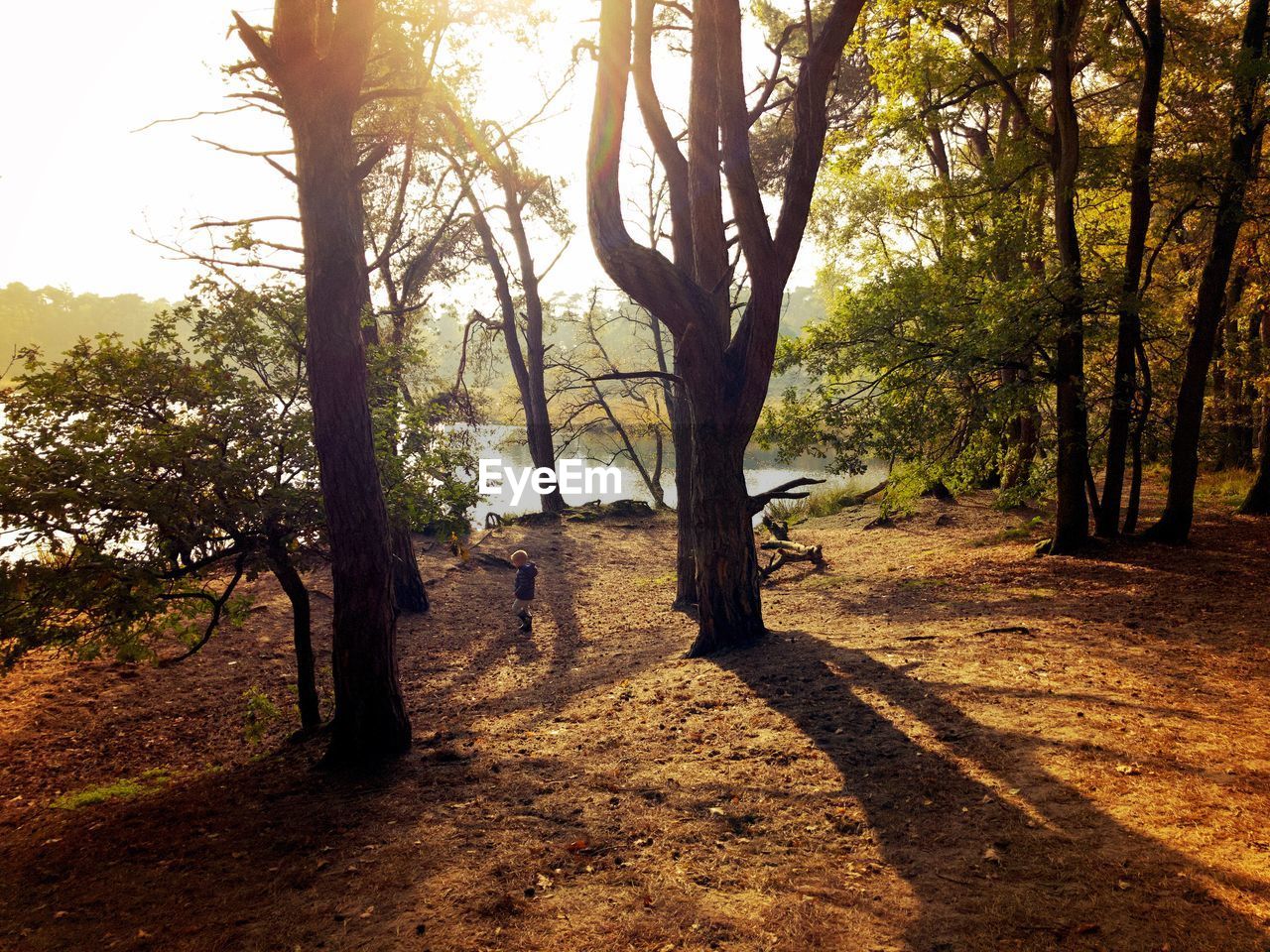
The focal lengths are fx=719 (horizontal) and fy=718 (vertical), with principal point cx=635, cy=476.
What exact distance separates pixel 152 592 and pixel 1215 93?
1554cm

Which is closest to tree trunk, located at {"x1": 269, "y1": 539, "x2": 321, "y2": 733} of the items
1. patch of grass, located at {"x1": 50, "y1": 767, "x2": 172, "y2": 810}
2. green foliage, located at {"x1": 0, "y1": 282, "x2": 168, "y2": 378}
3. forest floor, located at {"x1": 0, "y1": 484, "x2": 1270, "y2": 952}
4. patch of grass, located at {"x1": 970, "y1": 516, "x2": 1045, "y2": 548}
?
forest floor, located at {"x1": 0, "y1": 484, "x2": 1270, "y2": 952}

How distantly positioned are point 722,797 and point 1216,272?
37.5ft

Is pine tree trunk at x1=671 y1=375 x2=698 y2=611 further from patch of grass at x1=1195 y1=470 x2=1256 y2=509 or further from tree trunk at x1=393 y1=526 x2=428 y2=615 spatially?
patch of grass at x1=1195 y1=470 x2=1256 y2=509

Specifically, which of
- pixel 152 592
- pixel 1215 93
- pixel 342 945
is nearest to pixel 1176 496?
pixel 1215 93

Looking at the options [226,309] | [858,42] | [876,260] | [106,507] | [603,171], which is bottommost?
[106,507]

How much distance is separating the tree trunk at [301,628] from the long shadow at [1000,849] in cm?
452

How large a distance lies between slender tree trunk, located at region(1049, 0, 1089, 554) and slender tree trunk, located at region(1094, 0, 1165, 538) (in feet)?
1.56

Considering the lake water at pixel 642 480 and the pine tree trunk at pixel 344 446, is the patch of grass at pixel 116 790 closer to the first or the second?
the pine tree trunk at pixel 344 446

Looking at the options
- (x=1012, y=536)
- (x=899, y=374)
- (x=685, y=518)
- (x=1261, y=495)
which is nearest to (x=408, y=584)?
(x=685, y=518)

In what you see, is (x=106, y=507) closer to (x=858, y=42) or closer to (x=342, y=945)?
(x=342, y=945)

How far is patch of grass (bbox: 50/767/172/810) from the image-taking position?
5613mm

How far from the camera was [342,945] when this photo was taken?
3514 mm

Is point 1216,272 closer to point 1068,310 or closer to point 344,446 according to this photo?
point 1068,310

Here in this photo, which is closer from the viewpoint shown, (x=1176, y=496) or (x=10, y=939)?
(x=10, y=939)
